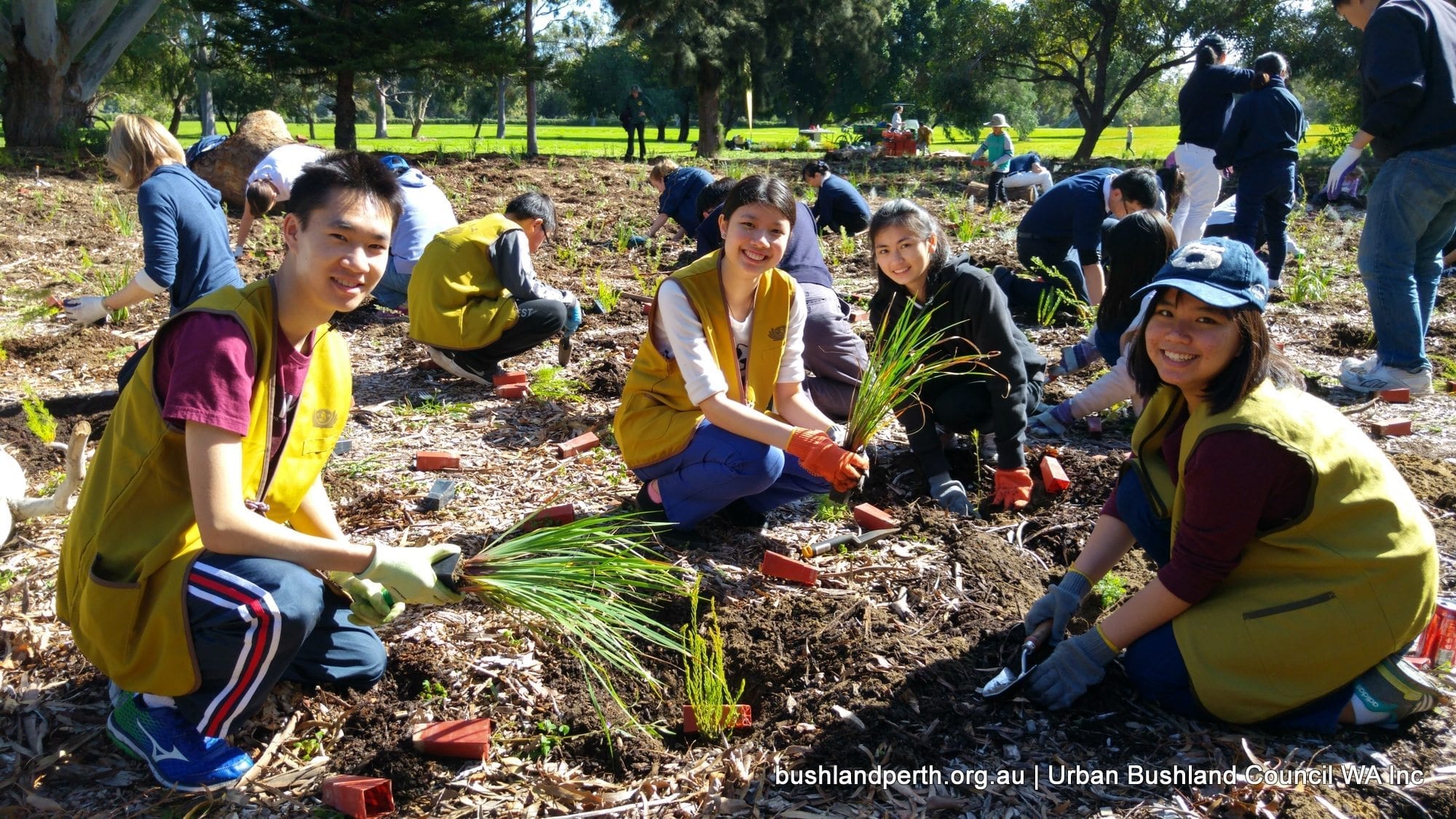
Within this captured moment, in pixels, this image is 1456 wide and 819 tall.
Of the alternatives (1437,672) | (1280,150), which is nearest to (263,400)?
(1437,672)

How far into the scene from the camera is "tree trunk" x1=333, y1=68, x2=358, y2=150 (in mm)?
15500

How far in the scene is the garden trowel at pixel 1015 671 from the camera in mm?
2426

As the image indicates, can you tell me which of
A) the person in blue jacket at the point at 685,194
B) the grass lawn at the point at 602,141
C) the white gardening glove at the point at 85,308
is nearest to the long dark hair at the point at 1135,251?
the person in blue jacket at the point at 685,194

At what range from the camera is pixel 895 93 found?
4519 centimetres

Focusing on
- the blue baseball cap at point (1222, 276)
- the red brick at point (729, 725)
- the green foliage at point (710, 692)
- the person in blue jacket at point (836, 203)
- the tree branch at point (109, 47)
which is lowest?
the red brick at point (729, 725)

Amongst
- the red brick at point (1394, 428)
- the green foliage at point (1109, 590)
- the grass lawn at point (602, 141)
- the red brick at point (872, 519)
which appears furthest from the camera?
the grass lawn at point (602, 141)

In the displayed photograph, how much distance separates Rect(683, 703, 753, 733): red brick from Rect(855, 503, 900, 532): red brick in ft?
3.74

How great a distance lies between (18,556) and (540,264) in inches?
192

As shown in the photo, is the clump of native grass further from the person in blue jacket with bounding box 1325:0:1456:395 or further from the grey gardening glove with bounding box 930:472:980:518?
the person in blue jacket with bounding box 1325:0:1456:395

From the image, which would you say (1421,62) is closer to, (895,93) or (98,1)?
(98,1)

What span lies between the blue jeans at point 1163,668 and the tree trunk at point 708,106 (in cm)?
2048

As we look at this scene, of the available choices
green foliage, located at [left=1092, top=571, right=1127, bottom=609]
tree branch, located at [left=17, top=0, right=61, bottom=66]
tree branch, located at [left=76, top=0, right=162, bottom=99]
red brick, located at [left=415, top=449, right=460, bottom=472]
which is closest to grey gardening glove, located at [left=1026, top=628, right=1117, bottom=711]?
green foliage, located at [left=1092, top=571, right=1127, bottom=609]

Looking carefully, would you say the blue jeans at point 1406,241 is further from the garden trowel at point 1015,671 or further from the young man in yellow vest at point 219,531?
the young man in yellow vest at point 219,531

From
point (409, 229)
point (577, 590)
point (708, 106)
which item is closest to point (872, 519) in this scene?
point (577, 590)
